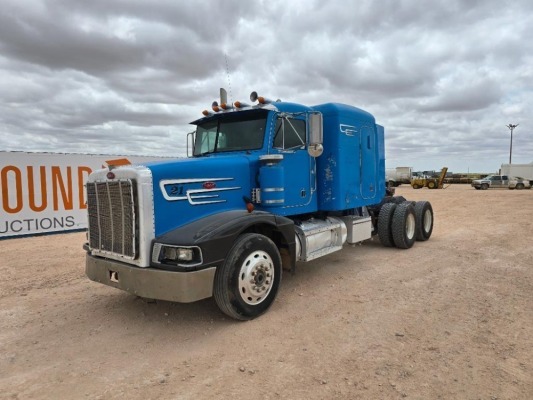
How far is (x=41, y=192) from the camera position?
11828 millimetres

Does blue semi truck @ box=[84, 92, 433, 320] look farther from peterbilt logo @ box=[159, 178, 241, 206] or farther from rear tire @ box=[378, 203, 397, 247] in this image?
rear tire @ box=[378, 203, 397, 247]

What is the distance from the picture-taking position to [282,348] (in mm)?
3895

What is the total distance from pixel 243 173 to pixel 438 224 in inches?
409

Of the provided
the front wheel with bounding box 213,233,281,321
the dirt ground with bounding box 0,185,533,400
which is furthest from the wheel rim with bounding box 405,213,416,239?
the front wheel with bounding box 213,233,281,321

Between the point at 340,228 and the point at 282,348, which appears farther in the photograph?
the point at 340,228

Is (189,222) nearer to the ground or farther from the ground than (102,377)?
farther from the ground

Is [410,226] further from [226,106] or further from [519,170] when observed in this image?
[519,170]

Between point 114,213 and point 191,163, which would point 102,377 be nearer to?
point 114,213

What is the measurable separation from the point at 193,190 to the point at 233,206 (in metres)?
0.71

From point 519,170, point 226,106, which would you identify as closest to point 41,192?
point 226,106

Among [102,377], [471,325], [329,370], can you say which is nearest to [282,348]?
[329,370]

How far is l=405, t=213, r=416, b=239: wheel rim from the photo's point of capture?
895 centimetres

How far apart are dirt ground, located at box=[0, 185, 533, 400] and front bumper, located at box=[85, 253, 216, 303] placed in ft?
1.78

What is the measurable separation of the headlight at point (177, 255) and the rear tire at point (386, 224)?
5821 millimetres
